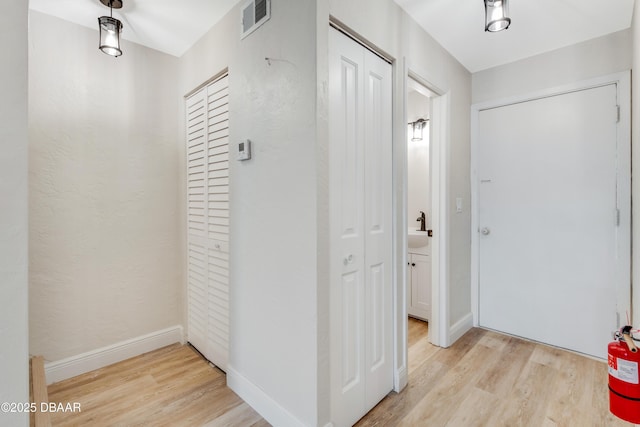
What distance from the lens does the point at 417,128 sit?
3.31m

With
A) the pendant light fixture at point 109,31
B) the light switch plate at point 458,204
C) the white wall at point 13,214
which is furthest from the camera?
the light switch plate at point 458,204

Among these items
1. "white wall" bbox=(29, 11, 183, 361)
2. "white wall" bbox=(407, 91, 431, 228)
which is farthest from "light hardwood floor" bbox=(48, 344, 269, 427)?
"white wall" bbox=(407, 91, 431, 228)

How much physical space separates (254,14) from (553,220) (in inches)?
108

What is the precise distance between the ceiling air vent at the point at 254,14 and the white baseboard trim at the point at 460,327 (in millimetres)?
2658

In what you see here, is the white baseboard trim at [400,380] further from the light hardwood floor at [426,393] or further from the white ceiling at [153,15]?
the white ceiling at [153,15]

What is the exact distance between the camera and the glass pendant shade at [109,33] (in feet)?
6.08

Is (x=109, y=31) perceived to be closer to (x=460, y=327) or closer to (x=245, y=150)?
(x=245, y=150)

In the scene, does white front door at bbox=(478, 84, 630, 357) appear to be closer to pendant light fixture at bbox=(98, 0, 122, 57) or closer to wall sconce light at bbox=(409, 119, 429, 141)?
wall sconce light at bbox=(409, 119, 429, 141)

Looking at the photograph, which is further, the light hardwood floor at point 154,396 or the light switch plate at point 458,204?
the light switch plate at point 458,204

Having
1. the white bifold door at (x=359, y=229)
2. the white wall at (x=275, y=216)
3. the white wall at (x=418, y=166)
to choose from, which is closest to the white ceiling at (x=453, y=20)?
the white wall at (x=275, y=216)

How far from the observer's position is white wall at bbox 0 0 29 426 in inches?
24.1

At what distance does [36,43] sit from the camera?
6.32 feet

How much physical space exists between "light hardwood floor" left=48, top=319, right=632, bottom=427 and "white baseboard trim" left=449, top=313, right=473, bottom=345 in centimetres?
14

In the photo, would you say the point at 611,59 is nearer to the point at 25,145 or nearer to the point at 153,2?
the point at 153,2
